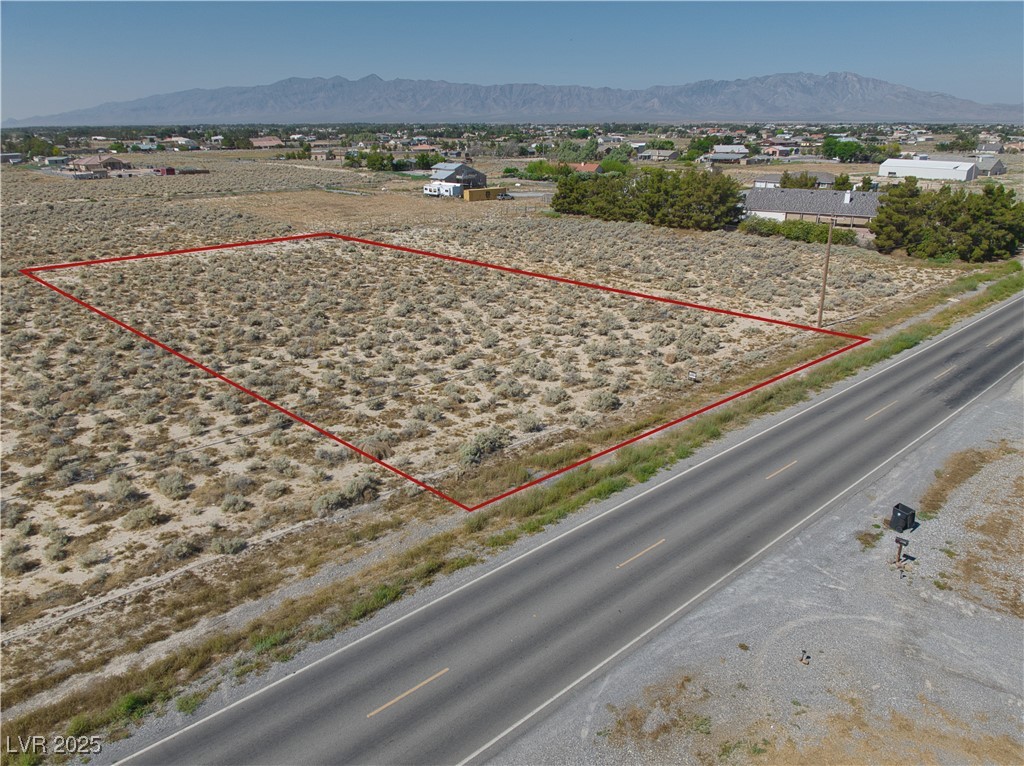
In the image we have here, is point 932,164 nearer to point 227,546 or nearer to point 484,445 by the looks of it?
point 484,445

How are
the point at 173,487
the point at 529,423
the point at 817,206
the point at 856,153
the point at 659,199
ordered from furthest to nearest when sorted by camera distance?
the point at 856,153 < the point at 659,199 < the point at 817,206 < the point at 529,423 < the point at 173,487

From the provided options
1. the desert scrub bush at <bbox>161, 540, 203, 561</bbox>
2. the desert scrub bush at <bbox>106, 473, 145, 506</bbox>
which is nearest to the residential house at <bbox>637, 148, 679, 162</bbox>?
the desert scrub bush at <bbox>106, 473, 145, 506</bbox>

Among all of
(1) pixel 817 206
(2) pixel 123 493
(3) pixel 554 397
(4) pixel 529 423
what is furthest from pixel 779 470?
(1) pixel 817 206

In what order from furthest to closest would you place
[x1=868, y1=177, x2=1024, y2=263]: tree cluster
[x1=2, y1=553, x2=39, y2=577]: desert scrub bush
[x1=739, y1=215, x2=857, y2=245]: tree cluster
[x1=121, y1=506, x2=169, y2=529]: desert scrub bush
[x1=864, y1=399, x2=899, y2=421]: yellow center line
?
[x1=739, y1=215, x2=857, y2=245]: tree cluster → [x1=868, y1=177, x2=1024, y2=263]: tree cluster → [x1=864, y1=399, x2=899, y2=421]: yellow center line → [x1=121, y1=506, x2=169, y2=529]: desert scrub bush → [x1=2, y1=553, x2=39, y2=577]: desert scrub bush

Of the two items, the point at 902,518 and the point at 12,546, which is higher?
the point at 902,518

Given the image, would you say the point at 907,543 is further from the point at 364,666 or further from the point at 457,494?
the point at 364,666

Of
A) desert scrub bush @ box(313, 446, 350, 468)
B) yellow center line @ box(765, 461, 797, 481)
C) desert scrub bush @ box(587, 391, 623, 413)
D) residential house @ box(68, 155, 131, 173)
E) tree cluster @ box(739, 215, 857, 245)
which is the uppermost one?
residential house @ box(68, 155, 131, 173)

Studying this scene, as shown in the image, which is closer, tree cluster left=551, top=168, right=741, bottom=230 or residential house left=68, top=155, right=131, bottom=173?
tree cluster left=551, top=168, right=741, bottom=230

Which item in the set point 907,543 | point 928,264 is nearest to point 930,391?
point 907,543

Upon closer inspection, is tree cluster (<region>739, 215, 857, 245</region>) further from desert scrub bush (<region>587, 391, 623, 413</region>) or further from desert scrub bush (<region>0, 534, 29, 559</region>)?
desert scrub bush (<region>0, 534, 29, 559</region>)
